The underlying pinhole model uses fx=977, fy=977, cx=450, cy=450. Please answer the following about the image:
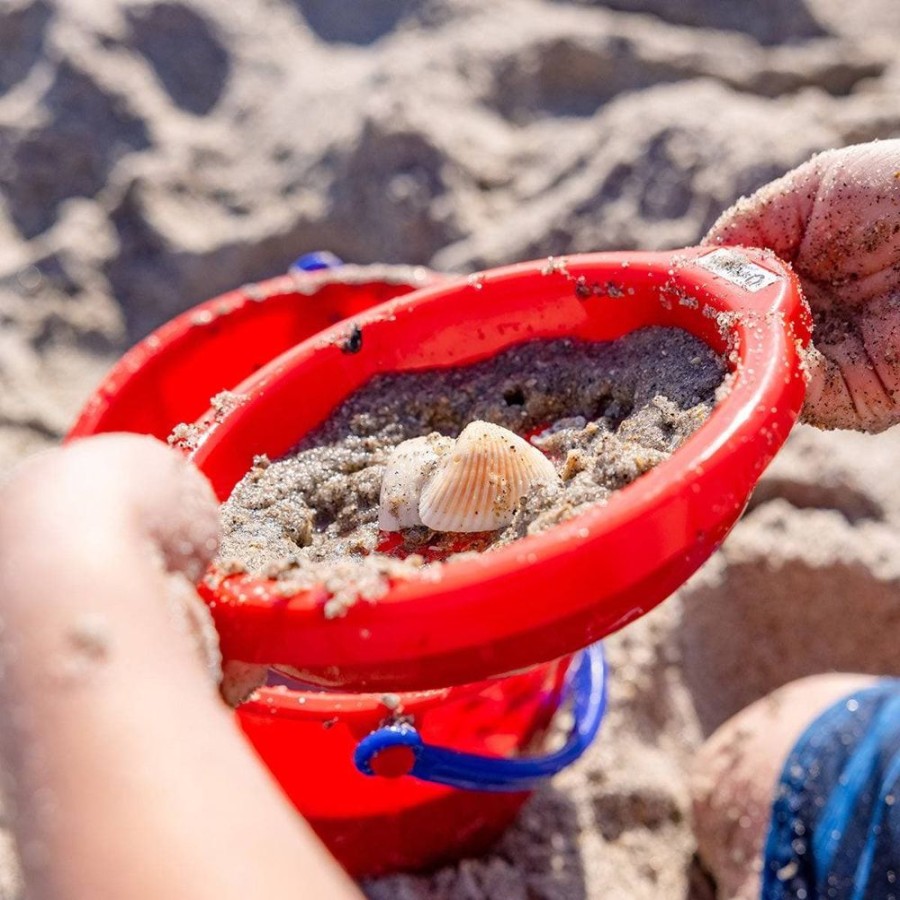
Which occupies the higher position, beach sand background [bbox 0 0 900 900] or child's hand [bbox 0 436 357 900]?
child's hand [bbox 0 436 357 900]

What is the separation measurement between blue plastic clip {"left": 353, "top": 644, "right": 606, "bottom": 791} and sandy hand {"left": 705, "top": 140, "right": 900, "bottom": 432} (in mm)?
545

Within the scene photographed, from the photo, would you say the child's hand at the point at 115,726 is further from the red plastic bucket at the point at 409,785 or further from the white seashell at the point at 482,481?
the red plastic bucket at the point at 409,785

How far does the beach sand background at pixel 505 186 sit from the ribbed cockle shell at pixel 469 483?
2.23 ft

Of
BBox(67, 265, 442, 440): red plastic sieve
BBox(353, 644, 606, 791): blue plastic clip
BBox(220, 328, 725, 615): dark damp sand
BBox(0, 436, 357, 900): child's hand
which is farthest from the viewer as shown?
BBox(67, 265, 442, 440): red plastic sieve

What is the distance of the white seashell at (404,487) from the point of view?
959mm

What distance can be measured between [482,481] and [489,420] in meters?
0.19

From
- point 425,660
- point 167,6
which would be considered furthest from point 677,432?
point 167,6

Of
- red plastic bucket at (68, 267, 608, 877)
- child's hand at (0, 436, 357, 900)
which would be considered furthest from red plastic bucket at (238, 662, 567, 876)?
→ child's hand at (0, 436, 357, 900)

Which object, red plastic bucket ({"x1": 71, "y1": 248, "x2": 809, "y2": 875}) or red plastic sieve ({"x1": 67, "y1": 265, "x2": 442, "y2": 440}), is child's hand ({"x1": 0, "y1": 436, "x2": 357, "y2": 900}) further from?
red plastic sieve ({"x1": 67, "y1": 265, "x2": 442, "y2": 440})

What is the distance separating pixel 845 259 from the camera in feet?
3.36

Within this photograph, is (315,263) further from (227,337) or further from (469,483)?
(469,483)

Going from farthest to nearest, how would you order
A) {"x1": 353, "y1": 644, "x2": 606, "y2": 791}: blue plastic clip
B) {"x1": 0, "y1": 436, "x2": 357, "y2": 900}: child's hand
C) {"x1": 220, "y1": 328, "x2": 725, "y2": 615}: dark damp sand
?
{"x1": 353, "y1": 644, "x2": 606, "y2": 791}: blue plastic clip, {"x1": 220, "y1": 328, "x2": 725, "y2": 615}: dark damp sand, {"x1": 0, "y1": 436, "x2": 357, "y2": 900}: child's hand

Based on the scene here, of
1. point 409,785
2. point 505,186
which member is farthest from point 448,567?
point 505,186

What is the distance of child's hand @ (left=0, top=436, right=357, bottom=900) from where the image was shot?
0.50 meters
